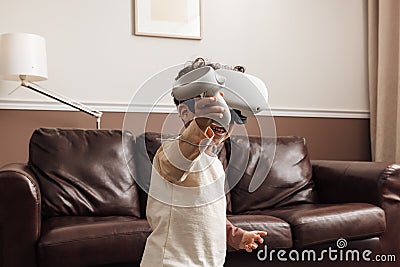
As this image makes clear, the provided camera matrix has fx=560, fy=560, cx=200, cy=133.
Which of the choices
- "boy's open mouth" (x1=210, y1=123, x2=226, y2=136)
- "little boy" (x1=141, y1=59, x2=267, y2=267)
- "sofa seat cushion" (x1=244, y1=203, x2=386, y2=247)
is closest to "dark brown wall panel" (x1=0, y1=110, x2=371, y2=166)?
"sofa seat cushion" (x1=244, y1=203, x2=386, y2=247)

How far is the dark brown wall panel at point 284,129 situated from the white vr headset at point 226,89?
240 centimetres

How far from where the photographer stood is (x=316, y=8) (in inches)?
154

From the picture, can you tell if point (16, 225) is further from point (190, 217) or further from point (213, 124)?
point (213, 124)

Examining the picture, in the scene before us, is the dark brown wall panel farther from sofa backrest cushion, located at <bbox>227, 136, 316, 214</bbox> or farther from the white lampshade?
sofa backrest cushion, located at <bbox>227, 136, 316, 214</bbox>

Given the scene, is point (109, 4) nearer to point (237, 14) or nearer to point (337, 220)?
point (237, 14)

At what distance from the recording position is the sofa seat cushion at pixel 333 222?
2463mm

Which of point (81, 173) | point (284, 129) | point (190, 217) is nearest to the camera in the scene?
point (190, 217)

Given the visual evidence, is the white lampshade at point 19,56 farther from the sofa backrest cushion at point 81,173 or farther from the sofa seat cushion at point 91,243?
the sofa seat cushion at point 91,243

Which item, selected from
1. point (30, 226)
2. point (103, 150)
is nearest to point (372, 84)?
point (103, 150)

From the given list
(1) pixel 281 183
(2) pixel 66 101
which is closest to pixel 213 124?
(1) pixel 281 183

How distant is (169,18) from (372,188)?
1.63 m

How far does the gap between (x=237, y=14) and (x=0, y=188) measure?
6.89 ft

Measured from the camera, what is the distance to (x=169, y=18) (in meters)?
3.51

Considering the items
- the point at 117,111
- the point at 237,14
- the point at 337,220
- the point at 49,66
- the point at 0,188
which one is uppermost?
the point at 237,14
